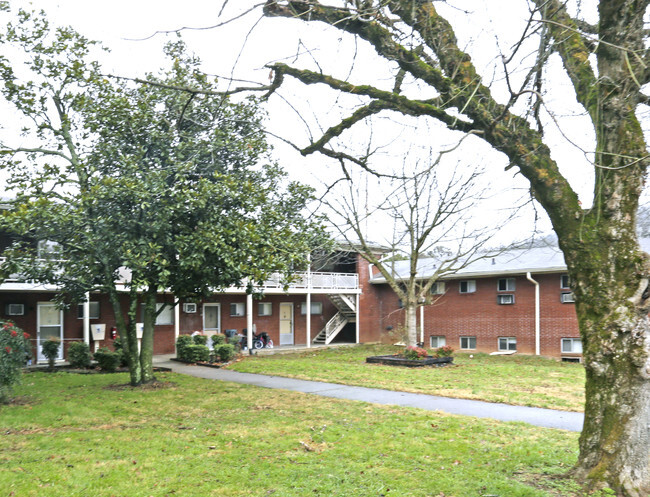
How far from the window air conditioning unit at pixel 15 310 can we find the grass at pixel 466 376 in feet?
25.9

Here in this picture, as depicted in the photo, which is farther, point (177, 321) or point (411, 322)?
point (177, 321)

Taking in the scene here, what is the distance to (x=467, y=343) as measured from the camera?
Answer: 81.8 ft

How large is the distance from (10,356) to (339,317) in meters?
20.6

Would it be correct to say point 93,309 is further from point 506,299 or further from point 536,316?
point 536,316

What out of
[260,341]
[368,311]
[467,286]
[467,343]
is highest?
[467,286]

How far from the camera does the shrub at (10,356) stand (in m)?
9.98

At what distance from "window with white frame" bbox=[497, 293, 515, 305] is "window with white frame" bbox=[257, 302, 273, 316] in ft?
36.7

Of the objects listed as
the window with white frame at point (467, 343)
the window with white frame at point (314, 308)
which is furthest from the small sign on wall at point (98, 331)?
the window with white frame at point (467, 343)

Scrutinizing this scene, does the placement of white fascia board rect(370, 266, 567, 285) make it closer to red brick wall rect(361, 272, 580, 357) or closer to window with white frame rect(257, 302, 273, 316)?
red brick wall rect(361, 272, 580, 357)

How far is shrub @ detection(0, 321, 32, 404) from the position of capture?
32.8 ft

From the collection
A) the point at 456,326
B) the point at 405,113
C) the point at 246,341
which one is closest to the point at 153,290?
the point at 405,113

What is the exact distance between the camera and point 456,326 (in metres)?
25.1

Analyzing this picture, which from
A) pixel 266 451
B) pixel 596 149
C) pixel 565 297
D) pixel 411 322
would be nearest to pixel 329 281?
pixel 411 322

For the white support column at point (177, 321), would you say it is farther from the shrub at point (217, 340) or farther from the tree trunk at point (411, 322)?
the tree trunk at point (411, 322)
